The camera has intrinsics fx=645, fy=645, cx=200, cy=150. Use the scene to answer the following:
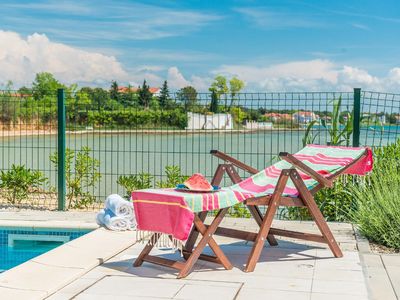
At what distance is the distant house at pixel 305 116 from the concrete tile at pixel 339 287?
3806mm

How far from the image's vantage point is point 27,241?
6957 millimetres

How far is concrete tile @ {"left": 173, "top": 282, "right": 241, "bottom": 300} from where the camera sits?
446 cm

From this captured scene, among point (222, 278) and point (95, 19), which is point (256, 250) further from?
point (95, 19)

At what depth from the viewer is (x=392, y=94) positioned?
7.98 metres

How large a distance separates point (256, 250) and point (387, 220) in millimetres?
1711

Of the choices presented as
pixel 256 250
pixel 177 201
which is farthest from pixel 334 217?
pixel 177 201

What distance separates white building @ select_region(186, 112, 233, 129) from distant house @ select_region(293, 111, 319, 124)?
0.90 m

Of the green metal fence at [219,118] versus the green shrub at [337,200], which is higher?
the green metal fence at [219,118]

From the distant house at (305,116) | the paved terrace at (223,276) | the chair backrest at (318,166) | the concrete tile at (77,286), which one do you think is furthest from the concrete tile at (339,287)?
the distant house at (305,116)

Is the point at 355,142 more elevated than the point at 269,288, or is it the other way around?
the point at 355,142

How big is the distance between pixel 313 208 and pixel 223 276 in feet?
3.54

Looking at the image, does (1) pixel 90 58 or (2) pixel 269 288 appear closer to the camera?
(2) pixel 269 288

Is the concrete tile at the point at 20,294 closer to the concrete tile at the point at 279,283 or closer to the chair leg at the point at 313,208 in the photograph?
the concrete tile at the point at 279,283

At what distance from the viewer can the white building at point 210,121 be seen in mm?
8812
